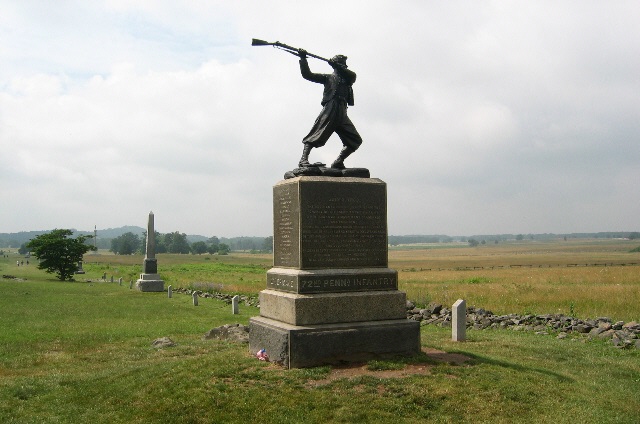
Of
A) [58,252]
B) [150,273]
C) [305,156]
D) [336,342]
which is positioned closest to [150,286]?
[150,273]

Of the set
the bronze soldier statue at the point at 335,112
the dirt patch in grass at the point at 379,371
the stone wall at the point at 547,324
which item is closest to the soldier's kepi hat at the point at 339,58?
the bronze soldier statue at the point at 335,112

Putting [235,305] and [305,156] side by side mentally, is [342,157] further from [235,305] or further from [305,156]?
[235,305]

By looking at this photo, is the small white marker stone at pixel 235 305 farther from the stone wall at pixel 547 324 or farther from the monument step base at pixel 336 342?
the monument step base at pixel 336 342

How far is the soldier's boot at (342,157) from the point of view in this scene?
417 inches

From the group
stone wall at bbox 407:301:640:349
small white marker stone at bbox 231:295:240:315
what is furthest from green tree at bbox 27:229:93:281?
stone wall at bbox 407:301:640:349

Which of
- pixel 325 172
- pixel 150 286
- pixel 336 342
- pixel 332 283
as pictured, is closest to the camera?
pixel 336 342

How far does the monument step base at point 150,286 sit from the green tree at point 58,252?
43.8ft

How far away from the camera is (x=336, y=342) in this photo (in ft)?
29.6

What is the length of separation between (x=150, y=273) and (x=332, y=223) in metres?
29.0

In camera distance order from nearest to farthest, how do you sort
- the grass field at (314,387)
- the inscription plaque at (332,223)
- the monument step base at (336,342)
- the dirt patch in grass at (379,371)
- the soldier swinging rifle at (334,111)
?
the grass field at (314,387), the dirt patch in grass at (379,371), the monument step base at (336,342), the inscription plaque at (332,223), the soldier swinging rifle at (334,111)

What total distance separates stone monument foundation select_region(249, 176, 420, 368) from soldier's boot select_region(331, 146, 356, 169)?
2.33ft

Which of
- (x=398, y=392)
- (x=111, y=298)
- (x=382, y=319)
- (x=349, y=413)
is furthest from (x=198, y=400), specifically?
(x=111, y=298)

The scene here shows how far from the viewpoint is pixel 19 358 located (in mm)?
12672

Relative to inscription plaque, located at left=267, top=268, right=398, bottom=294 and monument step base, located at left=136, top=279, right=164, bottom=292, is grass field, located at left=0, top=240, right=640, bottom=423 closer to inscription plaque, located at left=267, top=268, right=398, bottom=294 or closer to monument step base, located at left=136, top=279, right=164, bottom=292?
inscription plaque, located at left=267, top=268, right=398, bottom=294
